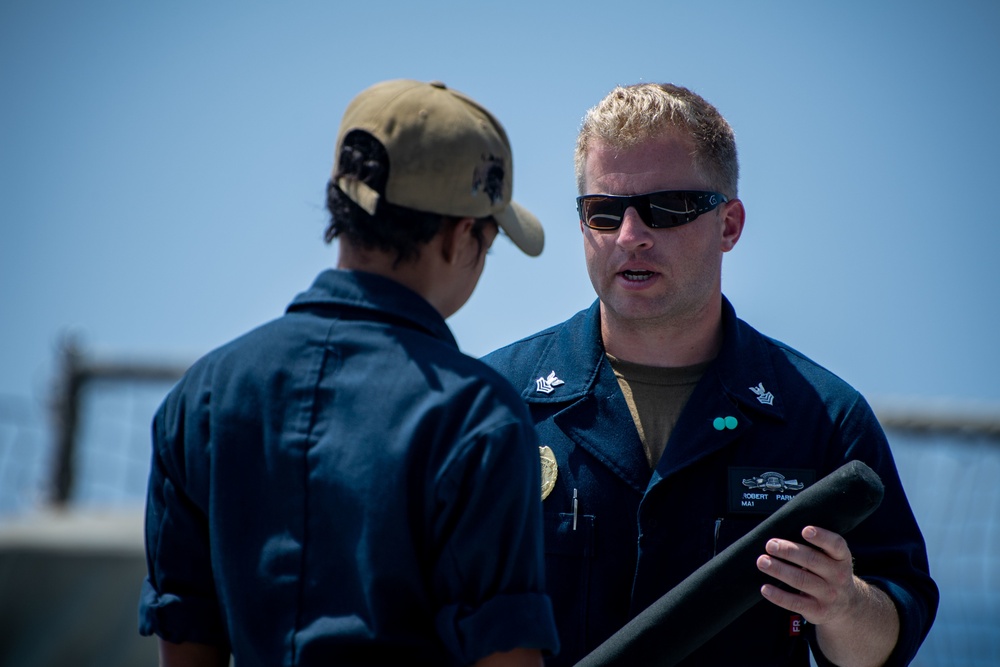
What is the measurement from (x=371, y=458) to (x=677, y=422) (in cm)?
115

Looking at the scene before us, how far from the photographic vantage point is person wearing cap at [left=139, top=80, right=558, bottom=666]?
162 centimetres

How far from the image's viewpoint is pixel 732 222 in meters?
2.92

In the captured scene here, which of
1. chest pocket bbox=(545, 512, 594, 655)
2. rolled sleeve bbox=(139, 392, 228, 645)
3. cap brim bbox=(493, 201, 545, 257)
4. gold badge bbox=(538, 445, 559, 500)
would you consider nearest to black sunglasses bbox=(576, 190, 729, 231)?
gold badge bbox=(538, 445, 559, 500)

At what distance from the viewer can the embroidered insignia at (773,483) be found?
2.56 meters

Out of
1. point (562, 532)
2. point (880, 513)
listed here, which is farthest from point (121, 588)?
point (880, 513)

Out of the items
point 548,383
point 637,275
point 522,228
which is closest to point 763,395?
point 637,275

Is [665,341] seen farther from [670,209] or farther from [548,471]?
[548,471]

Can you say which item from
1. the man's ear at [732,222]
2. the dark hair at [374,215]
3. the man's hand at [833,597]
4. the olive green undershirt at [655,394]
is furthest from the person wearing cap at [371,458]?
the man's ear at [732,222]

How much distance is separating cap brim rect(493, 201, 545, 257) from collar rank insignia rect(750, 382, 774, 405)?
3.07 feet

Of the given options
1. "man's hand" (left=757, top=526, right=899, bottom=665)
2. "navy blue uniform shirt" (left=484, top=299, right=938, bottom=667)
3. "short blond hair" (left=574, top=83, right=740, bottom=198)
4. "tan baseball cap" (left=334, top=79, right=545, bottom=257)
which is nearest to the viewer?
"tan baseball cap" (left=334, top=79, right=545, bottom=257)

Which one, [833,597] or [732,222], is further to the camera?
[732,222]

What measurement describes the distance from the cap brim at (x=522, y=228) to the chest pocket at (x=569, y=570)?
2.85 ft

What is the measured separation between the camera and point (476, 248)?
1.85m

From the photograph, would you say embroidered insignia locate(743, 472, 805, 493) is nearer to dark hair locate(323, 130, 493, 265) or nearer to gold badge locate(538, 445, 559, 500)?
gold badge locate(538, 445, 559, 500)
